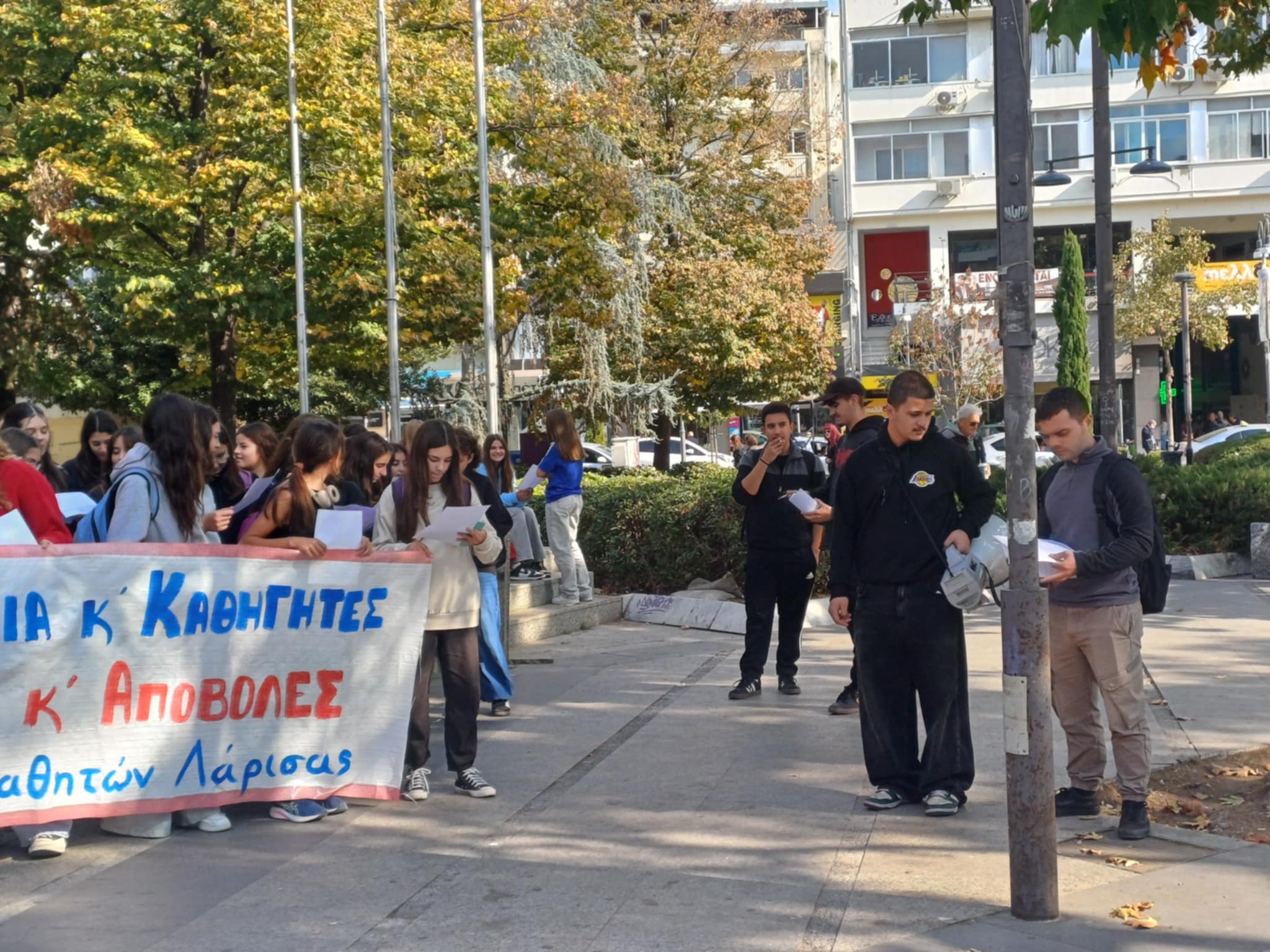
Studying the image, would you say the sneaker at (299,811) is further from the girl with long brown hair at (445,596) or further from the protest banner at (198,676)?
the girl with long brown hair at (445,596)

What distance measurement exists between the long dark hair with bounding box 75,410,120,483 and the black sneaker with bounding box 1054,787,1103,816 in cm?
602

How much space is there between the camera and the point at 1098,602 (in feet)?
20.2

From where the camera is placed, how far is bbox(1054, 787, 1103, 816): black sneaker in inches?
251

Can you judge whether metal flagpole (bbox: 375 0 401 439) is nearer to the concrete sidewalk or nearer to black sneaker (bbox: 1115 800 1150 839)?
the concrete sidewalk

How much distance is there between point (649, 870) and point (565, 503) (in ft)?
23.3

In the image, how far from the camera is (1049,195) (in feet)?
154

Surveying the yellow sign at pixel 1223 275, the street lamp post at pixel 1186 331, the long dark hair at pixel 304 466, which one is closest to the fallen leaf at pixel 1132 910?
the long dark hair at pixel 304 466

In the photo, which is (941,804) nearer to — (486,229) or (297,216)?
(486,229)

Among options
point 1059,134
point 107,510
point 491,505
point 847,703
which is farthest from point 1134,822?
point 1059,134

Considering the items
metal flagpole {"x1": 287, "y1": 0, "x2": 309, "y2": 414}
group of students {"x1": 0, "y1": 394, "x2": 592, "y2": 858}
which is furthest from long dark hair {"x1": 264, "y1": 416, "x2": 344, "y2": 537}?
metal flagpole {"x1": 287, "y1": 0, "x2": 309, "y2": 414}

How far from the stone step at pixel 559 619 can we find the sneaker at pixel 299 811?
479 centimetres

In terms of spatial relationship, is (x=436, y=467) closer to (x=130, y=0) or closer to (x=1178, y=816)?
(x=1178, y=816)

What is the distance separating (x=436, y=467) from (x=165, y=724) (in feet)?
5.74

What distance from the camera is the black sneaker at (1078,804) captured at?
20.9ft
